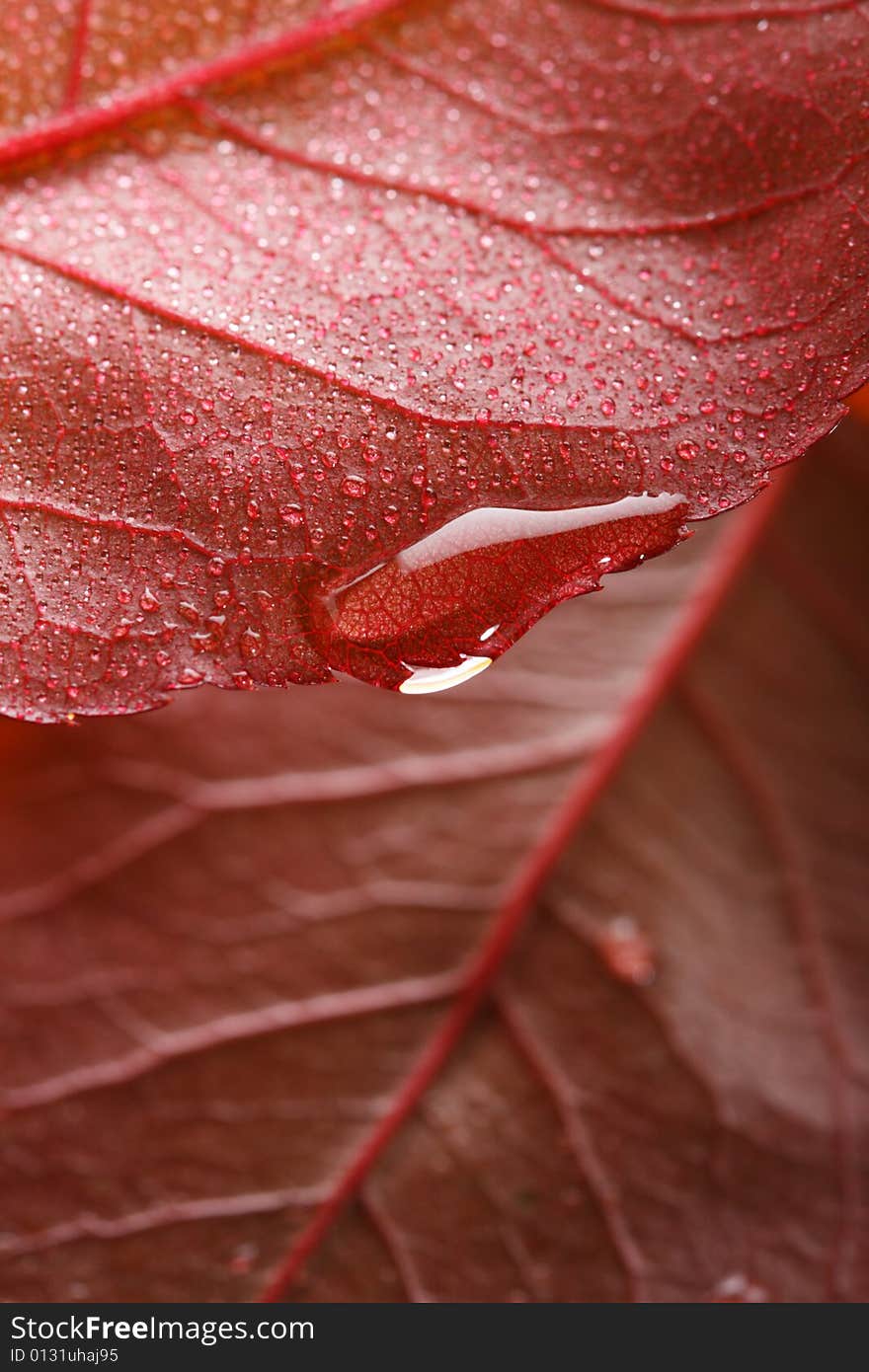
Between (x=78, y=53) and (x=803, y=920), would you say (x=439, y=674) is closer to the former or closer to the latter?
(x=78, y=53)

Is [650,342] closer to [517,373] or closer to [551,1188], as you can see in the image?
[517,373]

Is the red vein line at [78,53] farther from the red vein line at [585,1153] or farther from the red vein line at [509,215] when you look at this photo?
the red vein line at [585,1153]

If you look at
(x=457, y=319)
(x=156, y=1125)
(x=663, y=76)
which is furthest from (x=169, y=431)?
(x=156, y=1125)

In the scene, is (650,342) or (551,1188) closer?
A: (650,342)

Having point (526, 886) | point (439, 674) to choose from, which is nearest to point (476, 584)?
point (439, 674)

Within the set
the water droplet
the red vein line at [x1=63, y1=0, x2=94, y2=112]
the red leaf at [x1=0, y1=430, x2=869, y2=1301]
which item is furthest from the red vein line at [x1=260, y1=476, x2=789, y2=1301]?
the red vein line at [x1=63, y1=0, x2=94, y2=112]
